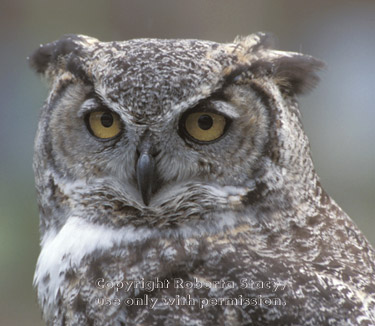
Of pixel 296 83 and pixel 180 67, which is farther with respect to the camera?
pixel 296 83

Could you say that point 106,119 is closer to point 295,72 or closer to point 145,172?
point 145,172

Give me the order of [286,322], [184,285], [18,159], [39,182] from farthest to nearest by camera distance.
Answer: [18,159]
[39,182]
[184,285]
[286,322]

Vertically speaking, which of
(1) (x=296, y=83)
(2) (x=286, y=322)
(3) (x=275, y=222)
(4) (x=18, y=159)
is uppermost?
(1) (x=296, y=83)

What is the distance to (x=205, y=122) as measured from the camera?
5.07 ft

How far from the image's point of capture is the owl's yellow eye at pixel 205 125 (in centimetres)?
154

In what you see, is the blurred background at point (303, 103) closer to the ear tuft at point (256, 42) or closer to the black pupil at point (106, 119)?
the ear tuft at point (256, 42)

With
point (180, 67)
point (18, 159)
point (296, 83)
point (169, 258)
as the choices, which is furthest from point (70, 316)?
point (18, 159)

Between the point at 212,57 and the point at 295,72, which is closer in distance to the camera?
the point at 212,57

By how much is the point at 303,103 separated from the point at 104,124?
8.62 ft

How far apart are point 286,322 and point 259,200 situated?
1.22ft

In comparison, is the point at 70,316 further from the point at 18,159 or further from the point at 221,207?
the point at 18,159

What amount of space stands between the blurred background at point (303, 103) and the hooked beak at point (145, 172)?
2542 millimetres

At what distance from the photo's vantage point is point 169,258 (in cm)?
151

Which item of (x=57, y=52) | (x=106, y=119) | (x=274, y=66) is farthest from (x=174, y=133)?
(x=57, y=52)
